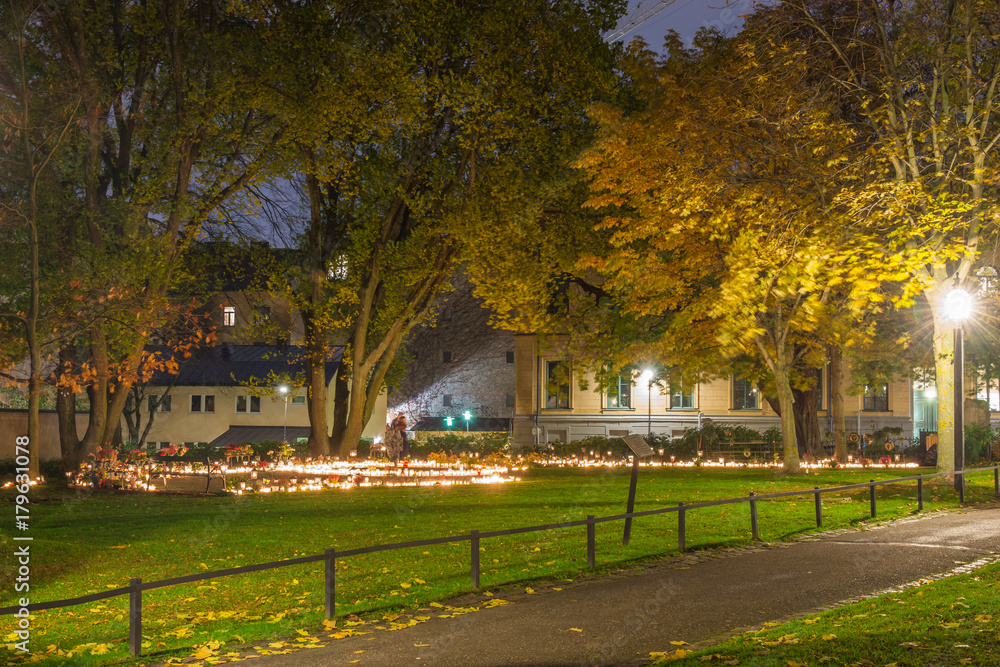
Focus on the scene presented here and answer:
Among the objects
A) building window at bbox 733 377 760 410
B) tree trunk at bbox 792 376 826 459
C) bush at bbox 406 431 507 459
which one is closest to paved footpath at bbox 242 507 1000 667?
tree trunk at bbox 792 376 826 459

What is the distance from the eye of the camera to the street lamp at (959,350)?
18.0 meters

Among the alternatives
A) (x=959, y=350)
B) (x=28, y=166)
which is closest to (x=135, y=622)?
(x=28, y=166)

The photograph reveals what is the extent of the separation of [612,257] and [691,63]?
6.30 meters

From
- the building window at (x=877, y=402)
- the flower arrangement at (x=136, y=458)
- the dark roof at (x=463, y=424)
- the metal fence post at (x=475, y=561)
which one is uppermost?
the building window at (x=877, y=402)

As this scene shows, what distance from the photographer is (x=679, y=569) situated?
12.3 metres

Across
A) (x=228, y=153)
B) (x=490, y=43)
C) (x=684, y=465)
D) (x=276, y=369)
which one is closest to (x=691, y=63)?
(x=490, y=43)

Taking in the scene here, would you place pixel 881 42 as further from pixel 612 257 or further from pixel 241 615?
pixel 241 615

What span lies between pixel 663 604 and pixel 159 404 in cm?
4890

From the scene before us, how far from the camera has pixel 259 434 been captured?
54312 millimetres

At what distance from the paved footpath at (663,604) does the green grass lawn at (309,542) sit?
0.97 m

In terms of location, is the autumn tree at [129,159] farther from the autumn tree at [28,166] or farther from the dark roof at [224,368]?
the dark roof at [224,368]

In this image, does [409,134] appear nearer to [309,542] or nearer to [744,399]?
[309,542]

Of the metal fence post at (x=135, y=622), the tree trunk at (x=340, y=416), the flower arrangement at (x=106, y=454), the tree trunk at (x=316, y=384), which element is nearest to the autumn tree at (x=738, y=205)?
the tree trunk at (x=316, y=384)

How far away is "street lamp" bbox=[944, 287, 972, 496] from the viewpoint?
1803 centimetres
